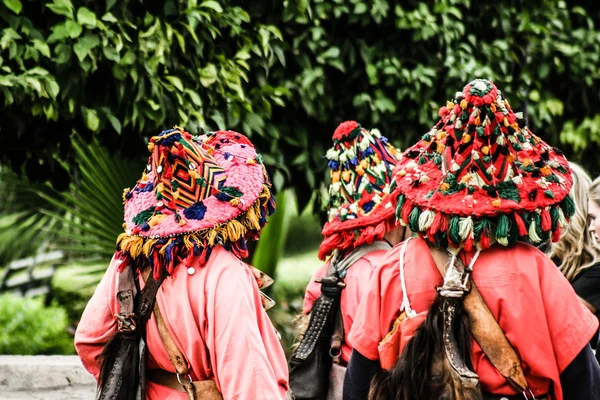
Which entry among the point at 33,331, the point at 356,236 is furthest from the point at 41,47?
the point at 33,331

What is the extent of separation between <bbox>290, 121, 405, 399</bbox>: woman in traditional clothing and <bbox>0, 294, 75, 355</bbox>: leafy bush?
3.23m

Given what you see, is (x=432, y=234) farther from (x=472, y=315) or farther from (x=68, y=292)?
(x=68, y=292)

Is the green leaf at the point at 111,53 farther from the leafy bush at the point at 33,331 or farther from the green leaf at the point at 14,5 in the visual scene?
the leafy bush at the point at 33,331

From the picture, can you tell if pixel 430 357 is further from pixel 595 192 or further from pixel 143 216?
pixel 595 192

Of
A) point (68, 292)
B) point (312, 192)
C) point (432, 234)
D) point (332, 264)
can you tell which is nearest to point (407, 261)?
point (432, 234)

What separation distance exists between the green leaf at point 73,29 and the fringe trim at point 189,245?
1914 millimetres

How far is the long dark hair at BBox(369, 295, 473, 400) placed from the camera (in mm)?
2605

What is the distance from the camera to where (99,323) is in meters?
3.00

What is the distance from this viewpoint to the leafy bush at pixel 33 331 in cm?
671

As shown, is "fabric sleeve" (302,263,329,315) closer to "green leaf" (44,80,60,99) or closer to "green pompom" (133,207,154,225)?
"green pompom" (133,207,154,225)

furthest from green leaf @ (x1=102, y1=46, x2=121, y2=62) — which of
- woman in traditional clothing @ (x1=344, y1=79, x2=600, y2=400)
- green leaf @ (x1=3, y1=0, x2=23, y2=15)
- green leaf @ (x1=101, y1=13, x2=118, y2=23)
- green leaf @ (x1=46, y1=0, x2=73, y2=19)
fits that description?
woman in traditional clothing @ (x1=344, y1=79, x2=600, y2=400)

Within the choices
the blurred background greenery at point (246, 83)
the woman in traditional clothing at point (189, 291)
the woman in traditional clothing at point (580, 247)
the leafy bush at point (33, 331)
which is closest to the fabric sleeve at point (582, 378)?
the woman in traditional clothing at point (189, 291)

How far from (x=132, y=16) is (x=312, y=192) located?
1850mm

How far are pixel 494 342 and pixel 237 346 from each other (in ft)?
2.65
